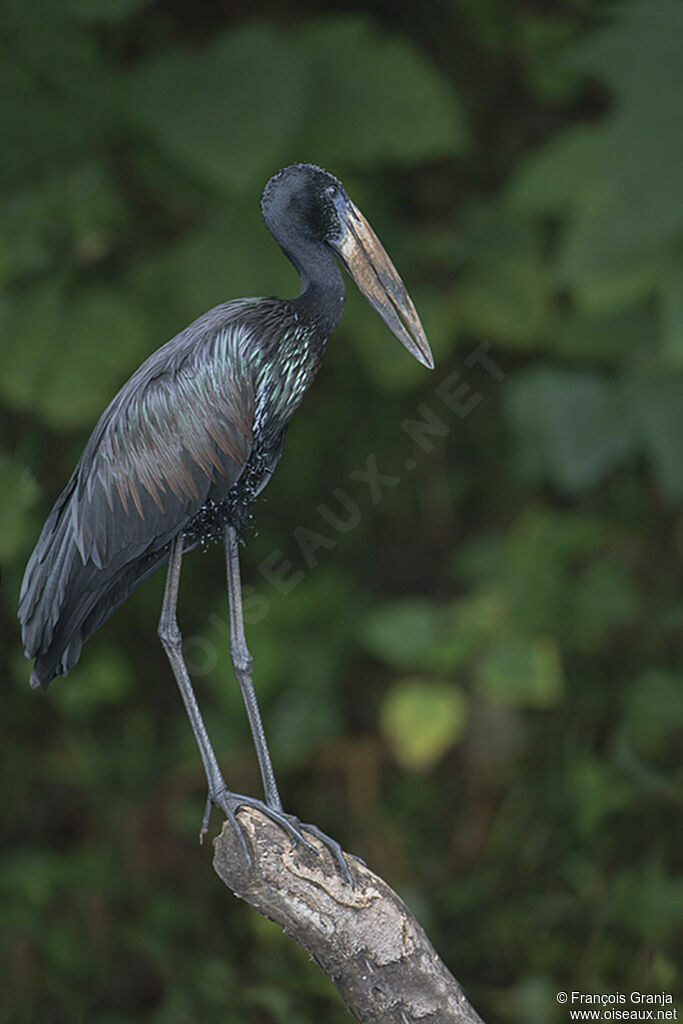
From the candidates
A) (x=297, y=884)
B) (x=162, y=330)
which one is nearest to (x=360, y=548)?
(x=162, y=330)

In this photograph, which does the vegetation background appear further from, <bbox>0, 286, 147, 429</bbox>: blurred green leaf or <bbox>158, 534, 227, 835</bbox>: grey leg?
<bbox>158, 534, 227, 835</bbox>: grey leg

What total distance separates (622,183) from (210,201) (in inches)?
38.2

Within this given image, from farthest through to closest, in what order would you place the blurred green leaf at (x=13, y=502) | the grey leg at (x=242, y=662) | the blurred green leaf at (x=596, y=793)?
the blurred green leaf at (x=596, y=793), the blurred green leaf at (x=13, y=502), the grey leg at (x=242, y=662)

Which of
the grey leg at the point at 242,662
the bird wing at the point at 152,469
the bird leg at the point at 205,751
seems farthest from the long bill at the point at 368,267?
the bird leg at the point at 205,751

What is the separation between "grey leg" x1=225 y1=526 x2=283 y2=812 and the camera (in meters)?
1.63

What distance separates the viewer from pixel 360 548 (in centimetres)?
376

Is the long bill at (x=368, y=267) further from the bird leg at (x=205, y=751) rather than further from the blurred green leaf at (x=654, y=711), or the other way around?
the blurred green leaf at (x=654, y=711)

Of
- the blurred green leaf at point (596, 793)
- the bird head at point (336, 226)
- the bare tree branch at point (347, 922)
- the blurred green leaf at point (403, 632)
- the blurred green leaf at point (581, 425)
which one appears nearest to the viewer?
the bird head at point (336, 226)

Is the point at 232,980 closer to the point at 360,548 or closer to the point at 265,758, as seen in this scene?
the point at 360,548

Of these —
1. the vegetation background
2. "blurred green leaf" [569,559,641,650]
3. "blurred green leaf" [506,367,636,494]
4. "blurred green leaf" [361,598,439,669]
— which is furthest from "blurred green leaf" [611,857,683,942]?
"blurred green leaf" [506,367,636,494]
